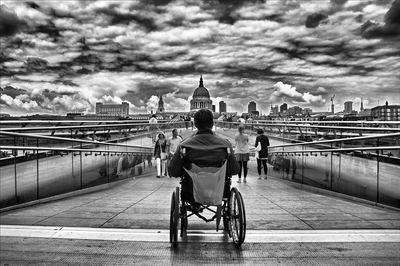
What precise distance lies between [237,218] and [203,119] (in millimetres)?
1096

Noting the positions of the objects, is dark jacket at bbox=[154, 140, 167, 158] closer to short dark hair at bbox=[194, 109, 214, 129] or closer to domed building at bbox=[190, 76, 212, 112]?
short dark hair at bbox=[194, 109, 214, 129]

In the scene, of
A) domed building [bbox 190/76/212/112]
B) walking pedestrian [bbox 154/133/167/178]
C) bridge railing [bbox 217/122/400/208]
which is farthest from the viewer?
domed building [bbox 190/76/212/112]

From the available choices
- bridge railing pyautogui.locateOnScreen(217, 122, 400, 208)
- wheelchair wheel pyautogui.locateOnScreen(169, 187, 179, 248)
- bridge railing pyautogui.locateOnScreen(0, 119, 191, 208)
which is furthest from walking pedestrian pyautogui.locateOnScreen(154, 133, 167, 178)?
wheelchair wheel pyautogui.locateOnScreen(169, 187, 179, 248)

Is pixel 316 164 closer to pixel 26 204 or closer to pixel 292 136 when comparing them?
pixel 292 136

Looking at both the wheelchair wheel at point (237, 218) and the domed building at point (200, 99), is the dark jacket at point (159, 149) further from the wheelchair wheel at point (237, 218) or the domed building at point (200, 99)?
the domed building at point (200, 99)

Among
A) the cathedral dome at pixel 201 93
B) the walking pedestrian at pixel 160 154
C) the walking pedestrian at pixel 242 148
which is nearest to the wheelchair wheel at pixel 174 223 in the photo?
the walking pedestrian at pixel 242 148

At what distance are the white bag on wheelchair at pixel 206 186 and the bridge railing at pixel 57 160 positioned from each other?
3.40m

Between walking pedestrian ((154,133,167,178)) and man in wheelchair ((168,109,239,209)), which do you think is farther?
walking pedestrian ((154,133,167,178))

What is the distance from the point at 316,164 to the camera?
28.4ft

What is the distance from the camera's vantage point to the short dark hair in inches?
149

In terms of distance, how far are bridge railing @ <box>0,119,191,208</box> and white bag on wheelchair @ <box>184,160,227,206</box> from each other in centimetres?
340

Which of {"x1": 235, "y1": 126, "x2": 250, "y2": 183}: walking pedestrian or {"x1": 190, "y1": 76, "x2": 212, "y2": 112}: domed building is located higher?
{"x1": 190, "y1": 76, "x2": 212, "y2": 112}: domed building

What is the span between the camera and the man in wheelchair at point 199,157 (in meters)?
3.56

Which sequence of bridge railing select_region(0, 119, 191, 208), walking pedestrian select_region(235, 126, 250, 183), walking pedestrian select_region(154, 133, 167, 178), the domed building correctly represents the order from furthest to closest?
the domed building
walking pedestrian select_region(154, 133, 167, 178)
walking pedestrian select_region(235, 126, 250, 183)
bridge railing select_region(0, 119, 191, 208)
